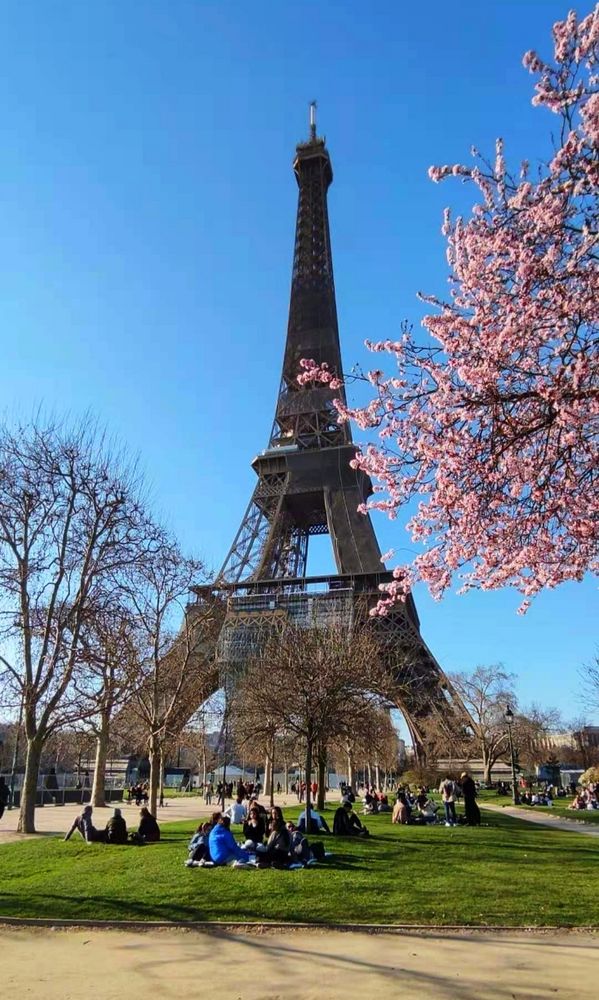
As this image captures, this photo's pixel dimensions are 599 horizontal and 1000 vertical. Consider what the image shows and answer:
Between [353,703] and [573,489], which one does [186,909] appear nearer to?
[573,489]

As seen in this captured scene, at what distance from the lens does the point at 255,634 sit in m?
51.7

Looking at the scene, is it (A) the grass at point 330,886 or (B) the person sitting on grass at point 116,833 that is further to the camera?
(B) the person sitting on grass at point 116,833

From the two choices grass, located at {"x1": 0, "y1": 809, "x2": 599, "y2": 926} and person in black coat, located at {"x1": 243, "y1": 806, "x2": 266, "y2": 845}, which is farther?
person in black coat, located at {"x1": 243, "y1": 806, "x2": 266, "y2": 845}

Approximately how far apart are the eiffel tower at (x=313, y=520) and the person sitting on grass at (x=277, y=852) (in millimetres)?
33039

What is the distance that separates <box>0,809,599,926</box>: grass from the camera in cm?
986

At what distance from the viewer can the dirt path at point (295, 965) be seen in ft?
22.0

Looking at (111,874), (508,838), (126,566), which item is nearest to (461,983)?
(111,874)

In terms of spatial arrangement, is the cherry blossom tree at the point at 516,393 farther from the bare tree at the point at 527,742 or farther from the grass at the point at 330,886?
the bare tree at the point at 527,742

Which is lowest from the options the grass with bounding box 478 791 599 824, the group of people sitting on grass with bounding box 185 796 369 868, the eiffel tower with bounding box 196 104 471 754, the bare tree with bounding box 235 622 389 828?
the grass with bounding box 478 791 599 824

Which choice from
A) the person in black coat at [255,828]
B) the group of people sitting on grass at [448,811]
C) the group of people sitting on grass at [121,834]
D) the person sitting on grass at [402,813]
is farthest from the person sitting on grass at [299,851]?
Result: the person sitting on grass at [402,813]

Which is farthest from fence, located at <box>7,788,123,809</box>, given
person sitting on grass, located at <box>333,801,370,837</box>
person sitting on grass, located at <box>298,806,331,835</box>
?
person sitting on grass, located at <box>333,801,370,837</box>

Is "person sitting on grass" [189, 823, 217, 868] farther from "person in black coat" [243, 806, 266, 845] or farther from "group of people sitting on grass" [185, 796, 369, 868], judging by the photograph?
"person in black coat" [243, 806, 266, 845]

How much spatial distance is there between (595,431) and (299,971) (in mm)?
7440

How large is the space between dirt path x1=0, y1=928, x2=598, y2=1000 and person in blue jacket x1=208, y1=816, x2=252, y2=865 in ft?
14.6
